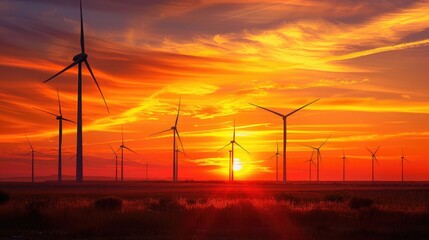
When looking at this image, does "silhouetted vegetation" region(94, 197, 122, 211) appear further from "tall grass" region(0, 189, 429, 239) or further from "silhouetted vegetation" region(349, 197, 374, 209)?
"silhouetted vegetation" region(349, 197, 374, 209)

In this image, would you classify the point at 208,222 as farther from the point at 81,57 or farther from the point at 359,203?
the point at 81,57

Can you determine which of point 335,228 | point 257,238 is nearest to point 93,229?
point 257,238

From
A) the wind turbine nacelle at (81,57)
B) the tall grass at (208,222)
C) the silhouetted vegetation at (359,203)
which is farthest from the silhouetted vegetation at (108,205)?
the wind turbine nacelle at (81,57)

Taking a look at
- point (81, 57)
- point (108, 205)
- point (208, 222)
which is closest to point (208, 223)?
point (208, 222)

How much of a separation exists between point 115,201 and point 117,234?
15762 mm

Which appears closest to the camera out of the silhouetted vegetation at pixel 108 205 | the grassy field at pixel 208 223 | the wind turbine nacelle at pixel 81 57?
the grassy field at pixel 208 223

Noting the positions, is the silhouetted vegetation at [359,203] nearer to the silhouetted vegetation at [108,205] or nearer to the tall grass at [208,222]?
the tall grass at [208,222]

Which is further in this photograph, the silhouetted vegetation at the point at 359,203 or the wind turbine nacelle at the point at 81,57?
the wind turbine nacelle at the point at 81,57

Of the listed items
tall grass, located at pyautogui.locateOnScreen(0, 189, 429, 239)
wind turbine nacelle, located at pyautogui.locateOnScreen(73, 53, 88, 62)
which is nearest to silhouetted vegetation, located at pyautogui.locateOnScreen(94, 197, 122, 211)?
tall grass, located at pyautogui.locateOnScreen(0, 189, 429, 239)

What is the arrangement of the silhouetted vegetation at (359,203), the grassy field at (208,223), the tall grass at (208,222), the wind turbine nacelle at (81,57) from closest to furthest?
1. the grassy field at (208,223)
2. the tall grass at (208,222)
3. the silhouetted vegetation at (359,203)
4. the wind turbine nacelle at (81,57)

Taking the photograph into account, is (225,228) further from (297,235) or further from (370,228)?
(370,228)

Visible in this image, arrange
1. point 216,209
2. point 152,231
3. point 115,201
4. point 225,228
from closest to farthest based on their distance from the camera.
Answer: point 152,231 → point 225,228 → point 216,209 → point 115,201

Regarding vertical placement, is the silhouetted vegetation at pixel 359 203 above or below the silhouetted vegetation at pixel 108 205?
below

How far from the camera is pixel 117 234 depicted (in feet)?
122
